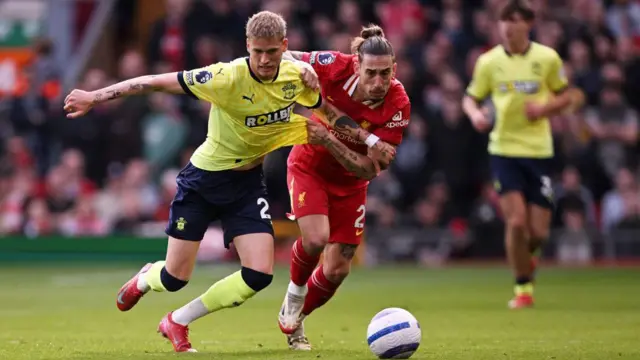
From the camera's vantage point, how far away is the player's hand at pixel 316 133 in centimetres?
916

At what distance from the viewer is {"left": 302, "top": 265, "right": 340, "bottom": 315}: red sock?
10016 mm

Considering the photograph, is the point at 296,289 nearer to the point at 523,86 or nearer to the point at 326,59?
the point at 326,59

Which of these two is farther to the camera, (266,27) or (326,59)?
(326,59)

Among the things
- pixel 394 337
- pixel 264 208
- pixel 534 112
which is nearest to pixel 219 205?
pixel 264 208

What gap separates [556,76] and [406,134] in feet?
22.4

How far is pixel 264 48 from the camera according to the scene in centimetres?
876

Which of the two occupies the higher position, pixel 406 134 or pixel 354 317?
pixel 406 134

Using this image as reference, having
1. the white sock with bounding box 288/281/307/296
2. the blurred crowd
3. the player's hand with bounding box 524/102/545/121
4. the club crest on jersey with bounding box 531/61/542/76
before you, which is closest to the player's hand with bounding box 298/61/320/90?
the white sock with bounding box 288/281/307/296

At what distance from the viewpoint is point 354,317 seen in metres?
12.4

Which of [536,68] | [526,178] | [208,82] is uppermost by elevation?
[208,82]

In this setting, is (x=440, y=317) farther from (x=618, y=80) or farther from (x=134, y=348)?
(x=618, y=80)

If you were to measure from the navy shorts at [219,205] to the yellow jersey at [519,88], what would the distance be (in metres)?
4.83

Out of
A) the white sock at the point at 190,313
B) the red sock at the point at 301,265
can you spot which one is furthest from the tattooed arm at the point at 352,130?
the white sock at the point at 190,313

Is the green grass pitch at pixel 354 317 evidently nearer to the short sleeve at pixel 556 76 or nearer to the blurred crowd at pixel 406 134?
the blurred crowd at pixel 406 134
